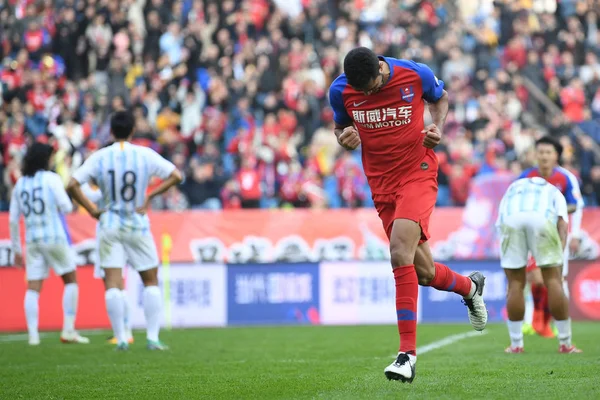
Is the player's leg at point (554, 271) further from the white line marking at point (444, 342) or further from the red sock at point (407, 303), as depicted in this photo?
the red sock at point (407, 303)

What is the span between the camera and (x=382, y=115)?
7.90m

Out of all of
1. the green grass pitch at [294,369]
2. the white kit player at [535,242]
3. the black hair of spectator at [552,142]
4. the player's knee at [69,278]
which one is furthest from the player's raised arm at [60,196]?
the black hair of spectator at [552,142]

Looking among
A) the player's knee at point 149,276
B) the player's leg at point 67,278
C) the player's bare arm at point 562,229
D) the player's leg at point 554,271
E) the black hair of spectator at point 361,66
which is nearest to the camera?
the black hair of spectator at point 361,66

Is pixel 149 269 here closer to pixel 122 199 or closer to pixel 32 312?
pixel 122 199

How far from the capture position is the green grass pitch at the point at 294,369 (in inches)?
283

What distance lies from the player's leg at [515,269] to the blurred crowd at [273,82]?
372 inches

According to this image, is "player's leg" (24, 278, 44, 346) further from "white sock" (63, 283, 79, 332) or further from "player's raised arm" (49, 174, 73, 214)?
"player's raised arm" (49, 174, 73, 214)

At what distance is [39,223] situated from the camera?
13.4 m

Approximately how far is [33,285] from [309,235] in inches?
245

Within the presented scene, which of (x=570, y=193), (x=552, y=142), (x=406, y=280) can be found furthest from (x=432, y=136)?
(x=570, y=193)

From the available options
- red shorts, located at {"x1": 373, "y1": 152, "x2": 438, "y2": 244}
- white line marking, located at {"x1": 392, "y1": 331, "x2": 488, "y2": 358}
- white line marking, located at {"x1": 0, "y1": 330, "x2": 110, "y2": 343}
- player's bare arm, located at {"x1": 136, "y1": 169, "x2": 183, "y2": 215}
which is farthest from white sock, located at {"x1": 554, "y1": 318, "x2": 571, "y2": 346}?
white line marking, located at {"x1": 0, "y1": 330, "x2": 110, "y2": 343}

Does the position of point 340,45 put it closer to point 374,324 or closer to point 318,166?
point 318,166

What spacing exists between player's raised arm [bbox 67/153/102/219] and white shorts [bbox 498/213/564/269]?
434cm

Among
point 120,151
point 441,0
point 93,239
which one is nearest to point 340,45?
point 441,0
